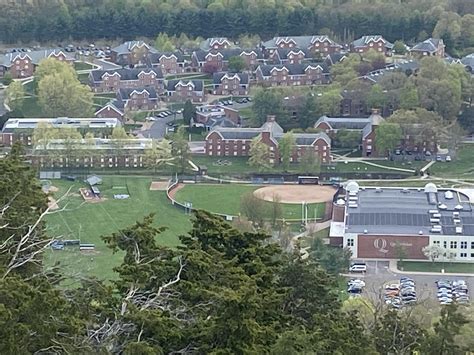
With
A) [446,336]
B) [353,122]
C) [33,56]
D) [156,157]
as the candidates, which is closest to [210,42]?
[33,56]

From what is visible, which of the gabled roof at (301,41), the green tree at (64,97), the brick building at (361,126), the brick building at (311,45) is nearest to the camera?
the brick building at (361,126)

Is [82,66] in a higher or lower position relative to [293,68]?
lower

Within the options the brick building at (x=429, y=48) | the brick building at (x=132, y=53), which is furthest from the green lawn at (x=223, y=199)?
the brick building at (x=429, y=48)

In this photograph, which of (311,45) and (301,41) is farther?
(301,41)

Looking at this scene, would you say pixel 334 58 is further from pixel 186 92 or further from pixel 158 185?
pixel 158 185

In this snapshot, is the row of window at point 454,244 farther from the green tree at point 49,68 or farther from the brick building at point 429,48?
the brick building at point 429,48

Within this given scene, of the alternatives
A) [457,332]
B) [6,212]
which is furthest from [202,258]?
[457,332]
